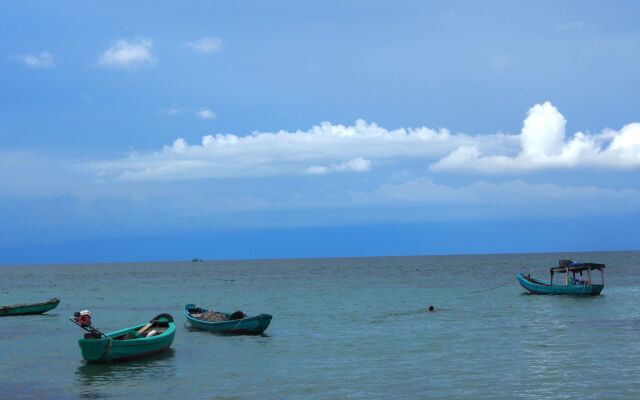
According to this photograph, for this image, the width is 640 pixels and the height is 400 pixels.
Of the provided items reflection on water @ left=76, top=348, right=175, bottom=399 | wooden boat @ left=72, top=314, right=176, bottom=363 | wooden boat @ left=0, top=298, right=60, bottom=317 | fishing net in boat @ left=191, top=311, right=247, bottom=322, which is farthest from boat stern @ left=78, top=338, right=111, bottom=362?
wooden boat @ left=0, top=298, right=60, bottom=317

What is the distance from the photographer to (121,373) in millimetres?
27047

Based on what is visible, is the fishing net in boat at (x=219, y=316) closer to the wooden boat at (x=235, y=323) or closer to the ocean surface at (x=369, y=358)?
the wooden boat at (x=235, y=323)

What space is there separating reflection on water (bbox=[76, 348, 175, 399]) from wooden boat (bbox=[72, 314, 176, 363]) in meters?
0.29

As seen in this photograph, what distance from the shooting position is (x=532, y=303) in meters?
53.7

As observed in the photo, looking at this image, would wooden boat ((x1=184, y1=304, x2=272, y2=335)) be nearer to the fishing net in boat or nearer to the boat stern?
the fishing net in boat

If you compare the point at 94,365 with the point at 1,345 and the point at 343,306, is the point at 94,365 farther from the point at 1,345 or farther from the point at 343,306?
the point at 343,306

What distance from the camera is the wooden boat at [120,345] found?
92.7 ft

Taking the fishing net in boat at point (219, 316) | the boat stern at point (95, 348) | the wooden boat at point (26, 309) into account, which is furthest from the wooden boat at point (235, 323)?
the wooden boat at point (26, 309)

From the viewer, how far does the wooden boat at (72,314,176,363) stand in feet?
92.7

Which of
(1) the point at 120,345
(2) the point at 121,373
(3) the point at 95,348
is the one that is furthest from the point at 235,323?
(2) the point at 121,373

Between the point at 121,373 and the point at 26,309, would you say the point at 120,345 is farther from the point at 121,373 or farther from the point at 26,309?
the point at 26,309

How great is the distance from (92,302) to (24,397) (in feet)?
160

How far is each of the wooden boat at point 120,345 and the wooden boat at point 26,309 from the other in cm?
2558

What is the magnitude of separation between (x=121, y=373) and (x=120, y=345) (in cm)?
188
